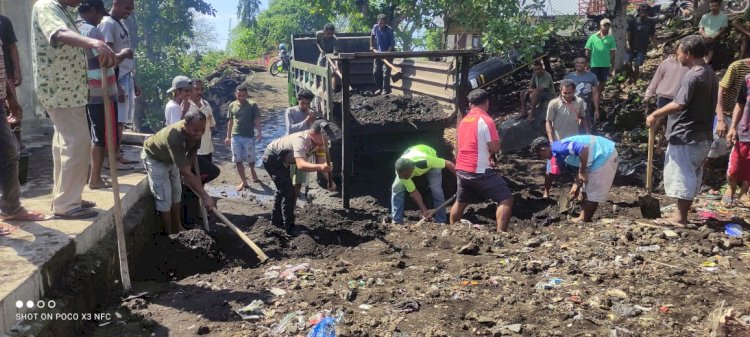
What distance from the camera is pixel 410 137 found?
7617 mm

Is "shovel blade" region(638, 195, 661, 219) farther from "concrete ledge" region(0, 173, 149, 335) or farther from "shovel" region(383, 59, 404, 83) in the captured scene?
"concrete ledge" region(0, 173, 149, 335)

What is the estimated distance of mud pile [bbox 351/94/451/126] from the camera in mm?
7465

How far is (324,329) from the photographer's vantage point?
3256 mm

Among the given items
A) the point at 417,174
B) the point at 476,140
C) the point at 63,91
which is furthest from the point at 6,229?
the point at 476,140

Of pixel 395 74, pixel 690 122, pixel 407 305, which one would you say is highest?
pixel 395 74

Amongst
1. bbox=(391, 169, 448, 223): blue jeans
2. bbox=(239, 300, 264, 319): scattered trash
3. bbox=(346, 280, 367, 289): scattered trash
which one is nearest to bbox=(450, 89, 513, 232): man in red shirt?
bbox=(391, 169, 448, 223): blue jeans

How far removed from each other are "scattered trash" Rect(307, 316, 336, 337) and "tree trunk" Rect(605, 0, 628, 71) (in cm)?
953

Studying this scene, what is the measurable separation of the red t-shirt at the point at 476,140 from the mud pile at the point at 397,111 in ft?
5.64

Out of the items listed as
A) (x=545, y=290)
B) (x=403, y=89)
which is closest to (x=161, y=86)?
(x=403, y=89)

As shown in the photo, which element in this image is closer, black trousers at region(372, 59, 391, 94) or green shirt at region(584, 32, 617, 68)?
black trousers at region(372, 59, 391, 94)

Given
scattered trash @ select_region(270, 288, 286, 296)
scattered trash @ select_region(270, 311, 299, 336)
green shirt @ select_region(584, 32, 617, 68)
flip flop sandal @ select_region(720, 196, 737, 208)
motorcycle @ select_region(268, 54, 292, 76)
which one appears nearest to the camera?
scattered trash @ select_region(270, 311, 299, 336)

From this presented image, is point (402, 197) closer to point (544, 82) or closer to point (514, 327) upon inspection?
point (514, 327)

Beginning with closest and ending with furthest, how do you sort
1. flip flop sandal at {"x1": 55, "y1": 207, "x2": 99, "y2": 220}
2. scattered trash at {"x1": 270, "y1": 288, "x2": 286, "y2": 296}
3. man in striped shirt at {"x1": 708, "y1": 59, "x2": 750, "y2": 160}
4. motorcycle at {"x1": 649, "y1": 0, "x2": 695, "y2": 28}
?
scattered trash at {"x1": 270, "y1": 288, "x2": 286, "y2": 296}
flip flop sandal at {"x1": 55, "y1": 207, "x2": 99, "y2": 220}
man in striped shirt at {"x1": 708, "y1": 59, "x2": 750, "y2": 160}
motorcycle at {"x1": 649, "y1": 0, "x2": 695, "y2": 28}

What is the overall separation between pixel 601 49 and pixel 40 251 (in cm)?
851
